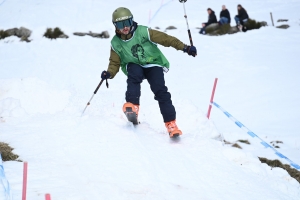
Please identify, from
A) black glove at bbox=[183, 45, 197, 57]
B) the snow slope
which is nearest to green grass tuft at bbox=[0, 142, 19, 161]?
the snow slope

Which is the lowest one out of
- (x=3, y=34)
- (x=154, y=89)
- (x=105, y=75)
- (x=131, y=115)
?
(x=131, y=115)

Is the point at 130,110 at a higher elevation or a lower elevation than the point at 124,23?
lower

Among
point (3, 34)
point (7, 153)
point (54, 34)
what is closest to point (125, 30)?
point (7, 153)

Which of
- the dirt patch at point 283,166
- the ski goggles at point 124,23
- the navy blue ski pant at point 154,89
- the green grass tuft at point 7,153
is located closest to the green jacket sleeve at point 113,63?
the navy blue ski pant at point 154,89

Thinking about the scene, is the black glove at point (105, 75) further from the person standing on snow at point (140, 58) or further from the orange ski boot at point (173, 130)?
the orange ski boot at point (173, 130)

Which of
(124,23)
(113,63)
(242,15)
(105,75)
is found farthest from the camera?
(242,15)

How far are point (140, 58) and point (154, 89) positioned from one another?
0.45m

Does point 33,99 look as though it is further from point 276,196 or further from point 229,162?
point 276,196

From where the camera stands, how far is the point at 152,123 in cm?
679

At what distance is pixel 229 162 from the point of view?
4719mm

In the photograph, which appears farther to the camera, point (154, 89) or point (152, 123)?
point (152, 123)

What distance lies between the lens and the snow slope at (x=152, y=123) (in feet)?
12.2

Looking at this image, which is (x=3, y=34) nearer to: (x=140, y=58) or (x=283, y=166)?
(x=140, y=58)

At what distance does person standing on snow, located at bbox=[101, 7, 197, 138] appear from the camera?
550cm
